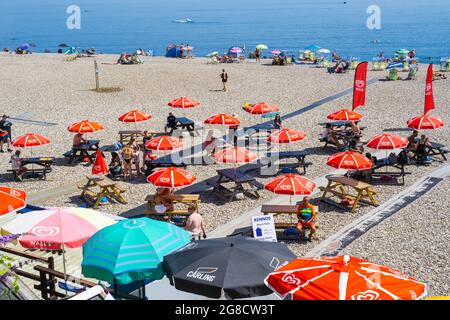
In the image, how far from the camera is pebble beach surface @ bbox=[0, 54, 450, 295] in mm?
13953

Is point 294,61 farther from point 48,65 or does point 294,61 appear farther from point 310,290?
point 310,290

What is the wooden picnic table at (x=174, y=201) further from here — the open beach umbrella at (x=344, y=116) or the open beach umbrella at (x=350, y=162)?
the open beach umbrella at (x=344, y=116)

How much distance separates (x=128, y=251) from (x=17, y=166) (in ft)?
31.4

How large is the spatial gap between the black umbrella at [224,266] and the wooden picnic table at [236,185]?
6.58 metres

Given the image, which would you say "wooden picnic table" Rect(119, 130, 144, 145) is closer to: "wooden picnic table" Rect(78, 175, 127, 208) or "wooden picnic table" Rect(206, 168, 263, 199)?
"wooden picnic table" Rect(78, 175, 127, 208)

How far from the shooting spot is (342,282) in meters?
7.05

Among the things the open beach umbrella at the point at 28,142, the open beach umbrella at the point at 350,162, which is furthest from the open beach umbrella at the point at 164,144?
the open beach umbrella at the point at 350,162

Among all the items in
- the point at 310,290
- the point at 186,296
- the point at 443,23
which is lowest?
the point at 186,296

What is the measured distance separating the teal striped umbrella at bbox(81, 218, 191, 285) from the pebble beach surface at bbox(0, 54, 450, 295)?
161 inches

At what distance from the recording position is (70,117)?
26047 millimetres

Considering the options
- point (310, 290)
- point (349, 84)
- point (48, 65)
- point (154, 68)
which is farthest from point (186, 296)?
point (48, 65)

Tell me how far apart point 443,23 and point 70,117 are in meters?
139

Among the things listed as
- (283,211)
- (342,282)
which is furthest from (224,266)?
(283,211)

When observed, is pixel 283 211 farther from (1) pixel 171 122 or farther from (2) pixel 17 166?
(1) pixel 171 122
